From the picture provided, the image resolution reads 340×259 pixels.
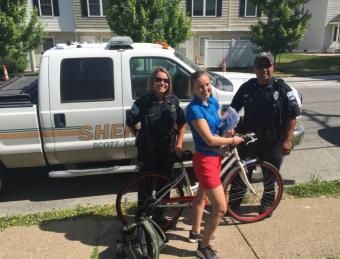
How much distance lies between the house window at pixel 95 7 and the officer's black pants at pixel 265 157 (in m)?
18.0

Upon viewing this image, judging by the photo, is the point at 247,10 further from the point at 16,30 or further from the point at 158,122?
the point at 158,122

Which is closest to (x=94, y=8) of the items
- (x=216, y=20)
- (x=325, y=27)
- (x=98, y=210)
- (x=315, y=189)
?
(x=216, y=20)

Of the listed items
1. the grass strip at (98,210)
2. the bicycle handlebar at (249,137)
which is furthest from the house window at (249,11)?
the bicycle handlebar at (249,137)

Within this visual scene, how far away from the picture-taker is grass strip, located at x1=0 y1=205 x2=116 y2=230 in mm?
4424

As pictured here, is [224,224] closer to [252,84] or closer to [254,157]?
[254,157]

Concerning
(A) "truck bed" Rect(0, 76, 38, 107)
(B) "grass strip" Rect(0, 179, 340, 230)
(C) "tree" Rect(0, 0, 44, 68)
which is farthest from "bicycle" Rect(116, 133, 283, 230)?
(C) "tree" Rect(0, 0, 44, 68)

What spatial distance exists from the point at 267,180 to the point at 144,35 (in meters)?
12.8

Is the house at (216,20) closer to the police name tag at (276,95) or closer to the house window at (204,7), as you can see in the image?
the house window at (204,7)

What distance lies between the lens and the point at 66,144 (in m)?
4.85

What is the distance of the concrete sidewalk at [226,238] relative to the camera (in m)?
3.77

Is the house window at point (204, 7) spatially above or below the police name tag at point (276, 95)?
above

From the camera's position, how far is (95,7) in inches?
805

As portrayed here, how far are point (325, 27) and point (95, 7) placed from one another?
21.1 metres

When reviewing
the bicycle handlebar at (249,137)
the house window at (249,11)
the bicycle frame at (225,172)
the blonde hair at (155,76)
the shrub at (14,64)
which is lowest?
the shrub at (14,64)
